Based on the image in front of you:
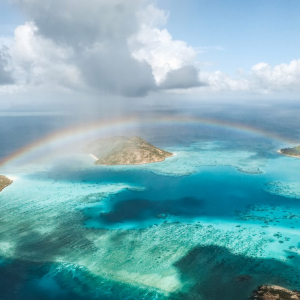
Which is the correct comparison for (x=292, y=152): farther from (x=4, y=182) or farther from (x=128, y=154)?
(x=4, y=182)

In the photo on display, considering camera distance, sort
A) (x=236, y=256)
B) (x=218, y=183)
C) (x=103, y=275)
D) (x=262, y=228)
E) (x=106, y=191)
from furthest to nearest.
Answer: (x=218, y=183) < (x=106, y=191) < (x=262, y=228) < (x=236, y=256) < (x=103, y=275)

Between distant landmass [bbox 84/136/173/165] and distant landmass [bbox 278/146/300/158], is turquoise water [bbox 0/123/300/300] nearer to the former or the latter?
distant landmass [bbox 84/136/173/165]

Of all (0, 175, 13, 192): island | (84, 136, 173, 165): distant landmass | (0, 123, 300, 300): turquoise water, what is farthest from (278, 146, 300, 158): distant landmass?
(0, 175, 13, 192): island

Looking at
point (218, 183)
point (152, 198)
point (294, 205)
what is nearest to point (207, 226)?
point (152, 198)

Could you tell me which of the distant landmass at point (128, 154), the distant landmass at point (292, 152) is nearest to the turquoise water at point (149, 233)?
the distant landmass at point (128, 154)

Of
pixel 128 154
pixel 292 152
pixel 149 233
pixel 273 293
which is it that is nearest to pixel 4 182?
pixel 128 154

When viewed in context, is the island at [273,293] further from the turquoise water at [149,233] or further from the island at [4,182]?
the island at [4,182]

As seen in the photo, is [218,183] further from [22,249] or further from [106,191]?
[22,249]
